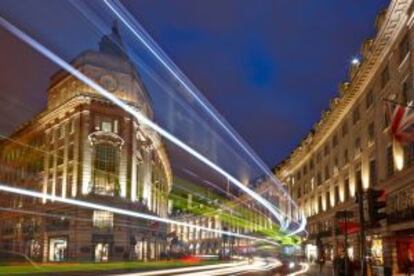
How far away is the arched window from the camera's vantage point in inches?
2864

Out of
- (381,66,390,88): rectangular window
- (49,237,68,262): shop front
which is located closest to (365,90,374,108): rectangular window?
(381,66,390,88): rectangular window

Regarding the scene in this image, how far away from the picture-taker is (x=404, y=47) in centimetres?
4062

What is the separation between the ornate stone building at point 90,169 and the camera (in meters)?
70.9

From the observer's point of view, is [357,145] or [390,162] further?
[357,145]

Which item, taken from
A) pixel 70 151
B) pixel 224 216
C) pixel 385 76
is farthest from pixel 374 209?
pixel 224 216

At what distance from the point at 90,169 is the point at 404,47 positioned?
43289 millimetres

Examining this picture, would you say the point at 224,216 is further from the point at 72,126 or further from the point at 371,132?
the point at 371,132

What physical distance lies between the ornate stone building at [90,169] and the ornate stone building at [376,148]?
2472cm

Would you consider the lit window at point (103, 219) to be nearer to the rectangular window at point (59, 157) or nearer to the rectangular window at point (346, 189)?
the rectangular window at point (59, 157)

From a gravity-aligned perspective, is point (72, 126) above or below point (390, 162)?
above

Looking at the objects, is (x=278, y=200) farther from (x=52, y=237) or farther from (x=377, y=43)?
(x=377, y=43)

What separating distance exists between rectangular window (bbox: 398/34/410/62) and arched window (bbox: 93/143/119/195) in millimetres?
42320

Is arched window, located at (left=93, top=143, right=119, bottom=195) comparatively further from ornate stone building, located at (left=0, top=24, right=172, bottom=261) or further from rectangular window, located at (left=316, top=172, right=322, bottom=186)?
rectangular window, located at (left=316, top=172, right=322, bottom=186)

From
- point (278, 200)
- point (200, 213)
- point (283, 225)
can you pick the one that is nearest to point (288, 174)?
point (278, 200)
